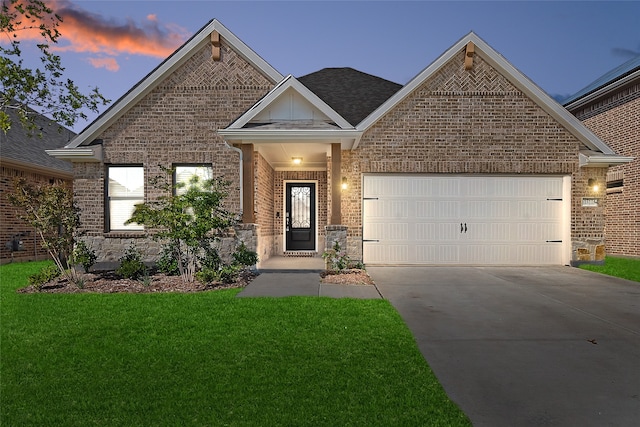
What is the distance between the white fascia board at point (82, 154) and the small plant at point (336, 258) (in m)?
7.34

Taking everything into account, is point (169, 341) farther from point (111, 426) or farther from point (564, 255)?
point (564, 255)

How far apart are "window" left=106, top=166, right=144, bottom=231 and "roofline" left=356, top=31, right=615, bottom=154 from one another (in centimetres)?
722

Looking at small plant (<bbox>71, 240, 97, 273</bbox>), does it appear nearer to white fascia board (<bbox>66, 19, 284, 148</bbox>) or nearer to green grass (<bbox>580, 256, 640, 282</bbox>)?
white fascia board (<bbox>66, 19, 284, 148</bbox>)

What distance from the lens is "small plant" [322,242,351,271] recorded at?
941cm

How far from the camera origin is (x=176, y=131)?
454 inches

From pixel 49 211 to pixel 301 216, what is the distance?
25.0 feet

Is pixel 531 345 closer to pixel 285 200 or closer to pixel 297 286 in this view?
pixel 297 286

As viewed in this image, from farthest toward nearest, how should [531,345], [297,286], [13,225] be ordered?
1. [13,225]
2. [297,286]
3. [531,345]

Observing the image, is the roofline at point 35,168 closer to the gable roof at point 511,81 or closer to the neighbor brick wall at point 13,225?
the neighbor brick wall at point 13,225

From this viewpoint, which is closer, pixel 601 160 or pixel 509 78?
pixel 601 160

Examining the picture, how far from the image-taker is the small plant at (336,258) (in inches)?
371

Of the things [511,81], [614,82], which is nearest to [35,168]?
[511,81]

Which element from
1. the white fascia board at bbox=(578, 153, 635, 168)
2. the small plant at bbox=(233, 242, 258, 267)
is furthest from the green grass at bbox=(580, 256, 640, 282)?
the small plant at bbox=(233, 242, 258, 267)

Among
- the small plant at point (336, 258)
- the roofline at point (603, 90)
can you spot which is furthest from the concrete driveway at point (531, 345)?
the roofline at point (603, 90)
